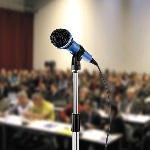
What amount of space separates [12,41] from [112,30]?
3560mm

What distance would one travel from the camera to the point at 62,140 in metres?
4.52

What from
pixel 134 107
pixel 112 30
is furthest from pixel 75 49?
pixel 112 30

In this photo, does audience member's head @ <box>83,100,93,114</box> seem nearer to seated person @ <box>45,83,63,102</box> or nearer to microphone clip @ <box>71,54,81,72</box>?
seated person @ <box>45,83,63,102</box>

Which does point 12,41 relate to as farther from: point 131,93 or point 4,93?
point 131,93

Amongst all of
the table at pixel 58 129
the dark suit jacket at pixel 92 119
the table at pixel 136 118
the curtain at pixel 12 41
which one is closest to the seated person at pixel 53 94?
the curtain at pixel 12 41

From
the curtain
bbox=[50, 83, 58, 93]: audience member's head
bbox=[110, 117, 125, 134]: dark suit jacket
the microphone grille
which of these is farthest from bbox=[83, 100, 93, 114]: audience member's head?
the microphone grille

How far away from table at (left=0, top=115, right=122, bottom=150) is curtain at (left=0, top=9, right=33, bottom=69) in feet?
8.62

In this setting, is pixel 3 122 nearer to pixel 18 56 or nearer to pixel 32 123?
pixel 32 123

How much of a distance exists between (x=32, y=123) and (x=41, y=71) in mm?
Result: 2279

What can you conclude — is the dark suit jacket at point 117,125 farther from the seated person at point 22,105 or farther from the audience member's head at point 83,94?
the seated person at point 22,105

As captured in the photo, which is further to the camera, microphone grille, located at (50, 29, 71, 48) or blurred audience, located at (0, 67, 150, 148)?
blurred audience, located at (0, 67, 150, 148)

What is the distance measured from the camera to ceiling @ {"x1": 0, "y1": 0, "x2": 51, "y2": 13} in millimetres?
6250

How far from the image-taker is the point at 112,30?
4918 mm

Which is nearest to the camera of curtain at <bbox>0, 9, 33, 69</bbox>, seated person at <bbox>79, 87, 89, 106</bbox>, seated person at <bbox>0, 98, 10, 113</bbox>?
seated person at <bbox>79, 87, 89, 106</bbox>
